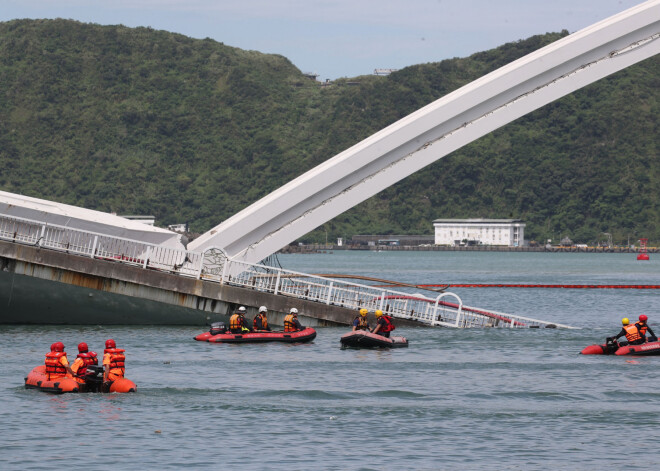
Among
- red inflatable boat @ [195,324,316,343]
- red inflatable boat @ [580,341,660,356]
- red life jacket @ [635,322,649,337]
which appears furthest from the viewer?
red inflatable boat @ [195,324,316,343]

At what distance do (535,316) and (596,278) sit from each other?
248 ft

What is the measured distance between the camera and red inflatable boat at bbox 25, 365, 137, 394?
35.2 m

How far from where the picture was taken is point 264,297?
177 ft

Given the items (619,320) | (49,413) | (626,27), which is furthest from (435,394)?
(619,320)

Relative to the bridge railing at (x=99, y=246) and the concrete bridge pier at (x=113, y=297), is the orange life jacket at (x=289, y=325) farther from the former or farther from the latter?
the bridge railing at (x=99, y=246)

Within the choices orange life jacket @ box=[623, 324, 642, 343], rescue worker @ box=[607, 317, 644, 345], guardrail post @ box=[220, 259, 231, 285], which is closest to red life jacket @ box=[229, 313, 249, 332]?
guardrail post @ box=[220, 259, 231, 285]

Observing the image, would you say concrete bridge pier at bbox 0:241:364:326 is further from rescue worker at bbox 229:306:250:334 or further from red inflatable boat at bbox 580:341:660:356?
red inflatable boat at bbox 580:341:660:356

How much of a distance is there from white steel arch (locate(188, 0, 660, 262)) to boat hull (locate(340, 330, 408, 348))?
1314 cm

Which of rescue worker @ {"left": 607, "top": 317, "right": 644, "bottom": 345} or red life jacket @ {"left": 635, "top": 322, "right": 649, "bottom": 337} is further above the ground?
red life jacket @ {"left": 635, "top": 322, "right": 649, "bottom": 337}

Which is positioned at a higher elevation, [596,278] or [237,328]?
[596,278]

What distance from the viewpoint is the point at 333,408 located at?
3500 cm

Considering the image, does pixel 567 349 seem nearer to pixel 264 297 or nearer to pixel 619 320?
pixel 264 297

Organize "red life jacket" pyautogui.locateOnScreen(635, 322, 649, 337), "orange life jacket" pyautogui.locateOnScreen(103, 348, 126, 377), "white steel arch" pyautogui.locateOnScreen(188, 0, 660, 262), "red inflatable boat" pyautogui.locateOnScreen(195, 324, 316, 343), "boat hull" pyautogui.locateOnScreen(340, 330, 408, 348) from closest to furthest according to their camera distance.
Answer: "orange life jacket" pyautogui.locateOnScreen(103, 348, 126, 377), "red life jacket" pyautogui.locateOnScreen(635, 322, 649, 337), "boat hull" pyautogui.locateOnScreen(340, 330, 408, 348), "red inflatable boat" pyautogui.locateOnScreen(195, 324, 316, 343), "white steel arch" pyautogui.locateOnScreen(188, 0, 660, 262)

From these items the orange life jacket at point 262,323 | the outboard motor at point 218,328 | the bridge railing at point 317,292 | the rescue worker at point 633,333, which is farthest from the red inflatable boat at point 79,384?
the rescue worker at point 633,333
